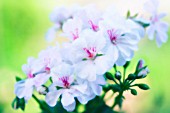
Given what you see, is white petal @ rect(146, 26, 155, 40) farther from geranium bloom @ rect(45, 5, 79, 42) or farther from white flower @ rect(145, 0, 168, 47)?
geranium bloom @ rect(45, 5, 79, 42)

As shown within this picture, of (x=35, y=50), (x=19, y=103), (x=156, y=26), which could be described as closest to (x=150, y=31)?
(x=156, y=26)

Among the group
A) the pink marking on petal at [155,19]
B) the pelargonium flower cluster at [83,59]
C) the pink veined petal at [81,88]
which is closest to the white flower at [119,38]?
the pelargonium flower cluster at [83,59]

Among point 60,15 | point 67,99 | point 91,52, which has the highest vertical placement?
point 60,15

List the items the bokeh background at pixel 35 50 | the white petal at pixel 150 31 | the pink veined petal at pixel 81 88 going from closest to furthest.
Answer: the pink veined petal at pixel 81 88 < the white petal at pixel 150 31 < the bokeh background at pixel 35 50

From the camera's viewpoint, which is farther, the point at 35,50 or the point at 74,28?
the point at 35,50

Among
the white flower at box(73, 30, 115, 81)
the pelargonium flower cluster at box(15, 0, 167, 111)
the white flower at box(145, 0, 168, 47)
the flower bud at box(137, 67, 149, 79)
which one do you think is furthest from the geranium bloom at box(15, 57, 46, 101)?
the white flower at box(145, 0, 168, 47)

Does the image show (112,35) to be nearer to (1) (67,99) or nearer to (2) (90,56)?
(2) (90,56)

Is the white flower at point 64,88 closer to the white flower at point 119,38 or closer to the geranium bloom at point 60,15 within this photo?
the white flower at point 119,38
